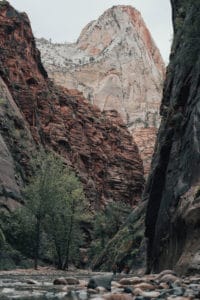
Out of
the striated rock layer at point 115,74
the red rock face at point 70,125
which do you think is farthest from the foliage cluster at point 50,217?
the striated rock layer at point 115,74

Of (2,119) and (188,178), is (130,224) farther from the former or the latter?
(188,178)

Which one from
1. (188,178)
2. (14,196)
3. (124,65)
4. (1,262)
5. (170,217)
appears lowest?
(1,262)

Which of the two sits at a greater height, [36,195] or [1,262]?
[36,195]

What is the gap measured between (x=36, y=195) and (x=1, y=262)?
9.20 metres

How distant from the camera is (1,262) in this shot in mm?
37781

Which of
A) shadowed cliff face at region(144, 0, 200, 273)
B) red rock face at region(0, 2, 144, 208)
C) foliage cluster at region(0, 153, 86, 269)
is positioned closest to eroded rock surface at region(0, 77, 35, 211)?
foliage cluster at region(0, 153, 86, 269)

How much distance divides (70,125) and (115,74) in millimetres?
82143

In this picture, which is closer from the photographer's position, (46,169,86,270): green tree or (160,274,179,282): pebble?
(160,274,179,282): pebble

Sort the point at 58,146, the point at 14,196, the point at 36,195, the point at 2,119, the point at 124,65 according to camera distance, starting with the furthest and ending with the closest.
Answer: the point at 124,65 < the point at 58,146 < the point at 2,119 < the point at 14,196 < the point at 36,195

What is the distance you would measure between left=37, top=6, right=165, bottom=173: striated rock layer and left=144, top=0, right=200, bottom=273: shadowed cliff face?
4790 inches

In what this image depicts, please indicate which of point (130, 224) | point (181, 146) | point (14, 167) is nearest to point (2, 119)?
point (14, 167)

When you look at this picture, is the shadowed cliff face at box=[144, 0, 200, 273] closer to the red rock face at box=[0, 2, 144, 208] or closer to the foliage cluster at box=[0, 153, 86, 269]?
the foliage cluster at box=[0, 153, 86, 269]

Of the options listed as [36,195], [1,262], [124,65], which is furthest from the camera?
[124,65]

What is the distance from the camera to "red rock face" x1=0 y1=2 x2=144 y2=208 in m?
79.6
